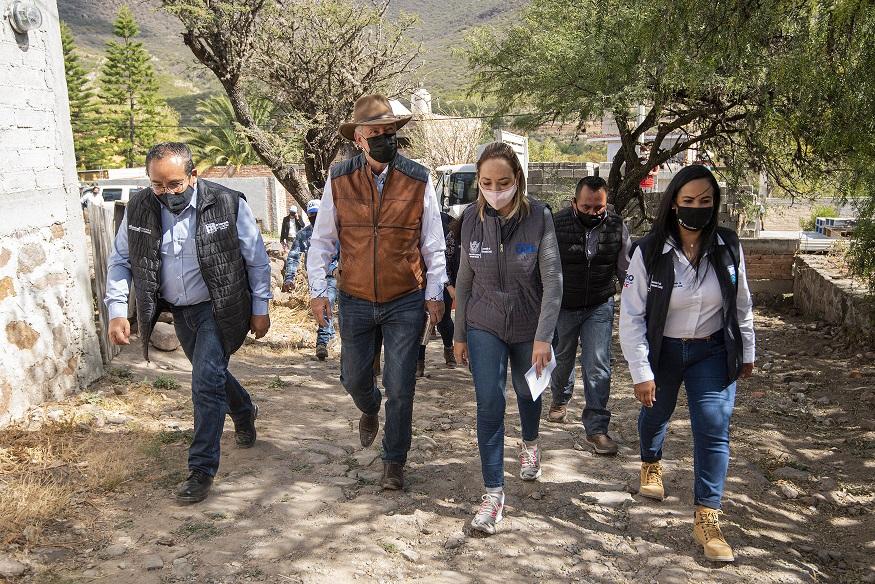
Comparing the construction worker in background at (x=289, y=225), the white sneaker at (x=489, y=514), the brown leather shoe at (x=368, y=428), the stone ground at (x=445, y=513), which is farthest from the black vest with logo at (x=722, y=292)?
the construction worker in background at (x=289, y=225)

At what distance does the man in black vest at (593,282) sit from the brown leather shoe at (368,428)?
135cm

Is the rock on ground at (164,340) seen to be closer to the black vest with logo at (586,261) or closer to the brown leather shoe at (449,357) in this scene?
the brown leather shoe at (449,357)

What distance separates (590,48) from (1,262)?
7249 millimetres

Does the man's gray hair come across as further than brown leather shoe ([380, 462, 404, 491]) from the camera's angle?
No

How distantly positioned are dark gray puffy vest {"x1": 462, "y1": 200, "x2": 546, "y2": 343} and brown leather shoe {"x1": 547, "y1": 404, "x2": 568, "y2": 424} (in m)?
2.16

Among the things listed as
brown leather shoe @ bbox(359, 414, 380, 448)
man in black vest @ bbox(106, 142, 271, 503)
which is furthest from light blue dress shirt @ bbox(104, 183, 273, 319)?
brown leather shoe @ bbox(359, 414, 380, 448)

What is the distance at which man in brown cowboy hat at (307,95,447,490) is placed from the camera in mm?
4238

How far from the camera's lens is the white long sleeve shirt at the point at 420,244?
14.1 ft

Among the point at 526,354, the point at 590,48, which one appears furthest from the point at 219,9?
the point at 526,354

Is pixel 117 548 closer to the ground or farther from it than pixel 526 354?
closer to the ground

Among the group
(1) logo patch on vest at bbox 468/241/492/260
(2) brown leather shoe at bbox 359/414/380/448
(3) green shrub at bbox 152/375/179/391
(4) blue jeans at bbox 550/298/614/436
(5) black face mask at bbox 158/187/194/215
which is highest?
(5) black face mask at bbox 158/187/194/215

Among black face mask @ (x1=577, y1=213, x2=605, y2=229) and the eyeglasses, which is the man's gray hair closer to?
the eyeglasses

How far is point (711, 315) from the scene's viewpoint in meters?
3.79

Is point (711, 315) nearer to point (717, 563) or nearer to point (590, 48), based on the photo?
point (717, 563)
